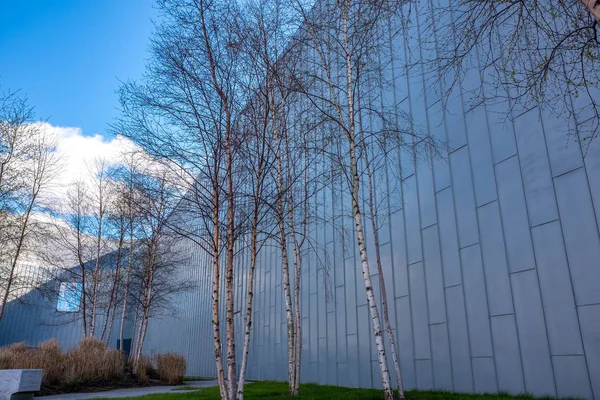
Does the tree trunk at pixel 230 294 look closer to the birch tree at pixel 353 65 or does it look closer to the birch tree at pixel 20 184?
the birch tree at pixel 353 65

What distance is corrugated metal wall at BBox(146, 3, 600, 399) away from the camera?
6.85 metres

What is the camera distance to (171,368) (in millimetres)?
16109

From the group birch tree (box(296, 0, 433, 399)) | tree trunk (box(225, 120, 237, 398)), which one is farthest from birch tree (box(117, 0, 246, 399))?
birch tree (box(296, 0, 433, 399))

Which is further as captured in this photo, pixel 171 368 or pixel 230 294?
pixel 171 368

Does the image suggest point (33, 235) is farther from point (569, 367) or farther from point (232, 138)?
point (569, 367)

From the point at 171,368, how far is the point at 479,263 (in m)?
12.1

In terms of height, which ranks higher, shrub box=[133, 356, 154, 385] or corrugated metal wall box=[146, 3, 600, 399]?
corrugated metal wall box=[146, 3, 600, 399]

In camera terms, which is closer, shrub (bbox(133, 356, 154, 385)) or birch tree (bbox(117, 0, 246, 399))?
birch tree (bbox(117, 0, 246, 399))

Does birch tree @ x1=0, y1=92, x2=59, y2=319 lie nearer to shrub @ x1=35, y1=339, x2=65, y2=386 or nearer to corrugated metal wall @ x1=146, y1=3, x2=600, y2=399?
shrub @ x1=35, y1=339, x2=65, y2=386

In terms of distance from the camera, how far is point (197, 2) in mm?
7949

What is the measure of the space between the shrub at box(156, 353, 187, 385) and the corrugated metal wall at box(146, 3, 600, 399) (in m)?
5.62

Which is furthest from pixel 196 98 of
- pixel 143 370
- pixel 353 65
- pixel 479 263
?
pixel 143 370

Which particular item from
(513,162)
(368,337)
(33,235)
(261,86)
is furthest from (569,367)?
(33,235)

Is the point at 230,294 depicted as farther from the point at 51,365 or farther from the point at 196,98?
the point at 51,365
